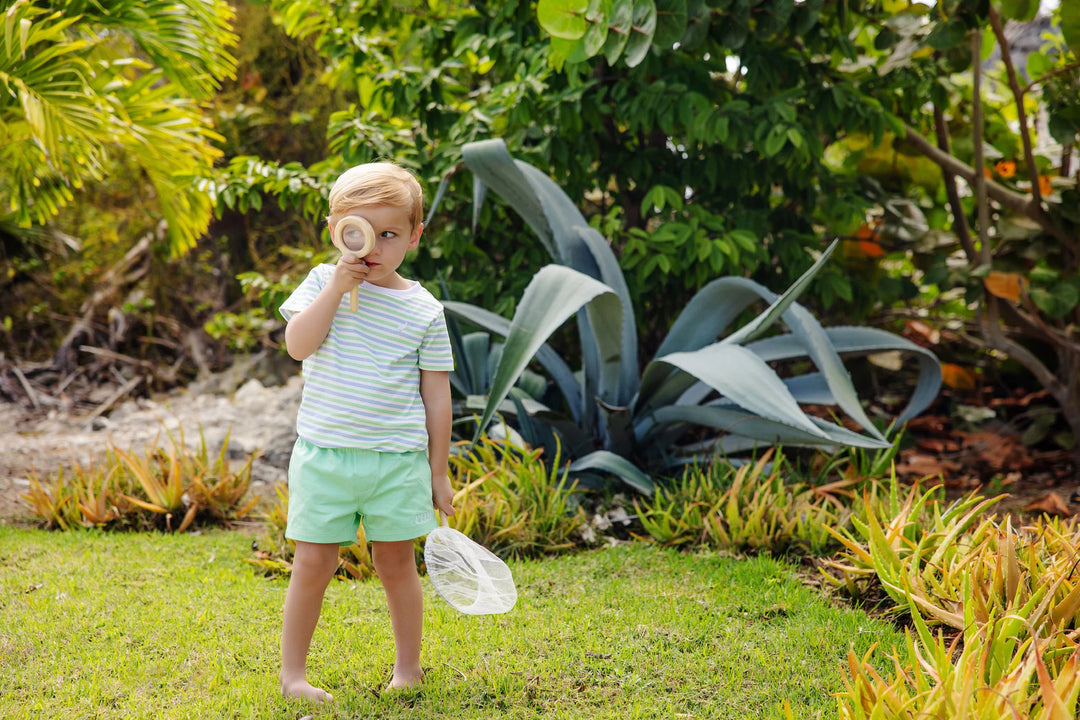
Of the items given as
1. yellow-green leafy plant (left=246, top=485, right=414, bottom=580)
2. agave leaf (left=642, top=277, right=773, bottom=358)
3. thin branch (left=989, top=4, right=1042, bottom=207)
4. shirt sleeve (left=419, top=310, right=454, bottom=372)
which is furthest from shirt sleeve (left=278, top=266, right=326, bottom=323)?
thin branch (left=989, top=4, right=1042, bottom=207)

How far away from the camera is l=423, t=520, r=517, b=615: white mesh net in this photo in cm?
181

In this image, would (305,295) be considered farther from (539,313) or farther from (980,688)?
(980,688)

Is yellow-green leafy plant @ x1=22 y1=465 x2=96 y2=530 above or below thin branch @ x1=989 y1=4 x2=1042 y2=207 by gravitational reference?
below

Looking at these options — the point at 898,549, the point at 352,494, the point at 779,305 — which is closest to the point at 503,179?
the point at 779,305

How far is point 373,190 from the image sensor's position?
174 centimetres

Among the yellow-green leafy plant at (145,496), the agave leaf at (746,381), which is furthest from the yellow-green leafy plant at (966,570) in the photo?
the yellow-green leafy plant at (145,496)

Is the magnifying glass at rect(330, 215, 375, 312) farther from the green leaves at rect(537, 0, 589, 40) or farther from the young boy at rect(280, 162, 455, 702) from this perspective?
the green leaves at rect(537, 0, 589, 40)

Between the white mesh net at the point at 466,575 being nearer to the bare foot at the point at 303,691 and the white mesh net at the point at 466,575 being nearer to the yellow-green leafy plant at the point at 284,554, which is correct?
the bare foot at the point at 303,691

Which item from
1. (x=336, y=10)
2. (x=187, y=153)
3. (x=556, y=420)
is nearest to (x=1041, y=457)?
(x=556, y=420)

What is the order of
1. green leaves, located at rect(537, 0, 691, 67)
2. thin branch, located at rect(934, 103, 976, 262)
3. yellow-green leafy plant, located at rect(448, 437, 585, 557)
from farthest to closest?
thin branch, located at rect(934, 103, 976, 262) < yellow-green leafy plant, located at rect(448, 437, 585, 557) < green leaves, located at rect(537, 0, 691, 67)

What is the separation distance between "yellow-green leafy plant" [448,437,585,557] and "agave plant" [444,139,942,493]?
7.7 inches

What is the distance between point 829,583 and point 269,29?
5950 mm

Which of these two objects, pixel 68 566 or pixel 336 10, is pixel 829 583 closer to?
pixel 68 566

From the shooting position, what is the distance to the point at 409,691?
6.17 ft
